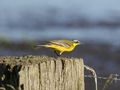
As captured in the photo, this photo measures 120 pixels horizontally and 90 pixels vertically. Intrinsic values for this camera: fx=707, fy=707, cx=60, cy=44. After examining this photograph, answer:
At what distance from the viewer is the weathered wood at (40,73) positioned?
4.70 meters

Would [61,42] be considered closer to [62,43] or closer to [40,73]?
[62,43]

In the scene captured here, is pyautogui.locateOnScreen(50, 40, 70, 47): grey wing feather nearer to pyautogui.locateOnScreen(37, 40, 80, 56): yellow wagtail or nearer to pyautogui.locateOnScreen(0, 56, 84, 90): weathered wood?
pyautogui.locateOnScreen(37, 40, 80, 56): yellow wagtail

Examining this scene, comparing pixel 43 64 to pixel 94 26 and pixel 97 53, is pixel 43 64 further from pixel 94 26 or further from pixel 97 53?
pixel 94 26

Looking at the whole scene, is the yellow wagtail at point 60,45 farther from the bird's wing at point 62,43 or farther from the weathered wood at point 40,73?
the weathered wood at point 40,73

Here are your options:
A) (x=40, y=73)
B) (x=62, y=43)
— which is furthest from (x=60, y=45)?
(x=40, y=73)

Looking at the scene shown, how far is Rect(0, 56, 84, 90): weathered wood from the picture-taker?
4695mm

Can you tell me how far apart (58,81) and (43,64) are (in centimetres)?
18

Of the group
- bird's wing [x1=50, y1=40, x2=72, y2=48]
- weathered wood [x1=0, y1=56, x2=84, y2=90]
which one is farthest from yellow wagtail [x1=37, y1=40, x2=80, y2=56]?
weathered wood [x1=0, y1=56, x2=84, y2=90]

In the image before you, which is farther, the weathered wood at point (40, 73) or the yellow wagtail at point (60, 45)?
the yellow wagtail at point (60, 45)

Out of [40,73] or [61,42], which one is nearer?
[40,73]

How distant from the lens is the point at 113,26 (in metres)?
21.2

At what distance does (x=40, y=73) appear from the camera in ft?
15.7

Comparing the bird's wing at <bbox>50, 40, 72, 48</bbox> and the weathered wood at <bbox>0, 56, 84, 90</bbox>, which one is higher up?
the bird's wing at <bbox>50, 40, 72, 48</bbox>

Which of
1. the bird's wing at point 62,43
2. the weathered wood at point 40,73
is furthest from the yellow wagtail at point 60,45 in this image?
the weathered wood at point 40,73
